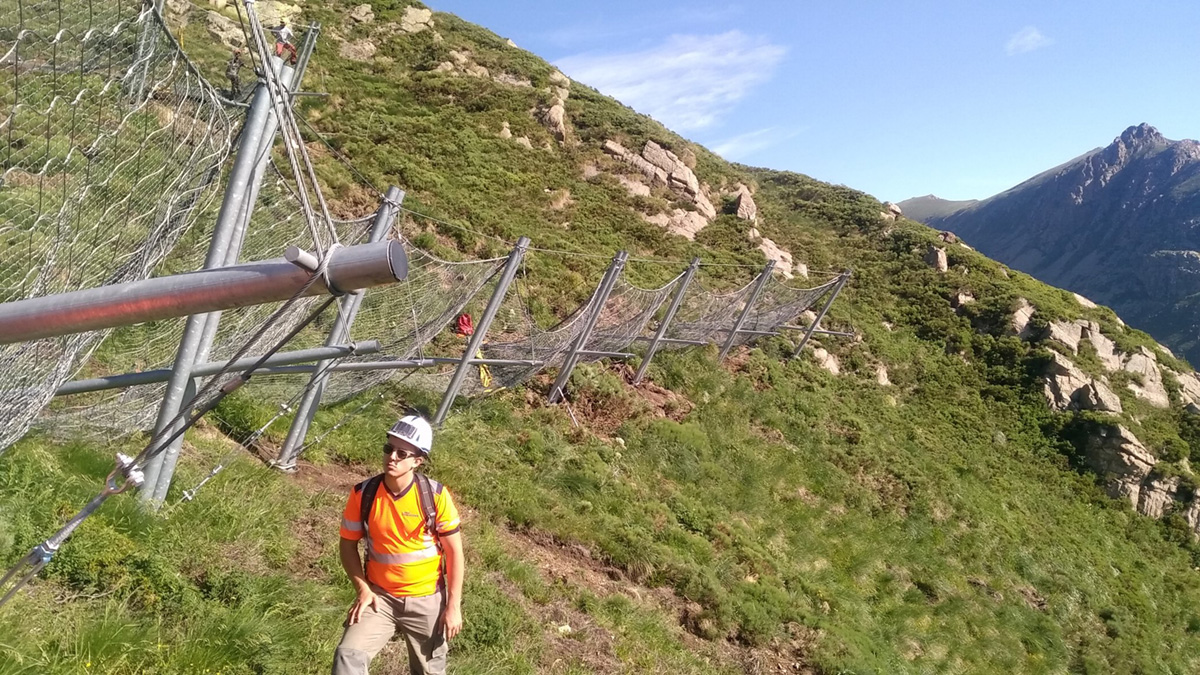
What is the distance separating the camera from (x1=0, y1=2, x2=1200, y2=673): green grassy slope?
368 centimetres

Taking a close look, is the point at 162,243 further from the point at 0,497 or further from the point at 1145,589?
the point at 1145,589

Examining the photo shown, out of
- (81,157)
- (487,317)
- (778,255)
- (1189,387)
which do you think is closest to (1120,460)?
(1189,387)

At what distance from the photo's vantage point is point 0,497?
11.0 feet

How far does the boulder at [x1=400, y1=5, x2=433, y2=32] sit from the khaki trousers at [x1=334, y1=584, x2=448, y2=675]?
2663cm

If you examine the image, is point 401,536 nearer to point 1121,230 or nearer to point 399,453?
point 399,453

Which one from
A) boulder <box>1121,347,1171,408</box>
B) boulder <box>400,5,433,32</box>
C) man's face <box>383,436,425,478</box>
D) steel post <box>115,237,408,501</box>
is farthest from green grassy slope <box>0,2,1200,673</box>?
steel post <box>115,237,408,501</box>

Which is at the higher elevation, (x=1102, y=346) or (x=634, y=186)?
(x=1102, y=346)

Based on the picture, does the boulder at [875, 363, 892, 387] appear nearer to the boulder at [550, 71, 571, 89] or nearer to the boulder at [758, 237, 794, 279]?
the boulder at [758, 237, 794, 279]

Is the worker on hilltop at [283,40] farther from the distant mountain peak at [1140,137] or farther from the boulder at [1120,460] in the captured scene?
the distant mountain peak at [1140,137]

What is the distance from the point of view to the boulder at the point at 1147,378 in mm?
18281

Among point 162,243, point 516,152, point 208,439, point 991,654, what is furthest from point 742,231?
point 162,243

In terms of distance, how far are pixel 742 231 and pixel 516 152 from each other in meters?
7.49

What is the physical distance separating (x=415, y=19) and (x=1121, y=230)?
137879 millimetres

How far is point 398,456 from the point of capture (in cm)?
302
